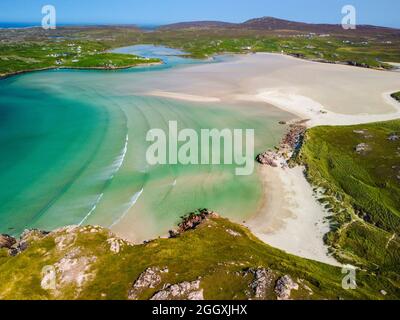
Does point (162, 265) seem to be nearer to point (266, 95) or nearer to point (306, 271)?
point (306, 271)

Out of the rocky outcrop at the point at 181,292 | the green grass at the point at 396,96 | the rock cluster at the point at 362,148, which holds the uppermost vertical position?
the green grass at the point at 396,96

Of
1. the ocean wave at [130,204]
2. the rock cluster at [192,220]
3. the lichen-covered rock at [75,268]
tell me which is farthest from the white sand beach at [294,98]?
the lichen-covered rock at [75,268]

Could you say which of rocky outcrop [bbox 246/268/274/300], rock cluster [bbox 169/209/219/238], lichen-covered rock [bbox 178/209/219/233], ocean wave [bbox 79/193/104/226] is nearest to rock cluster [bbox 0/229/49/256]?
ocean wave [bbox 79/193/104/226]

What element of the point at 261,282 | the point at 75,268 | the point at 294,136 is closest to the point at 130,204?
the point at 75,268

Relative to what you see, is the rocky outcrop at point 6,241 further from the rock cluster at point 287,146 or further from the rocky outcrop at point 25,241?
the rock cluster at point 287,146
